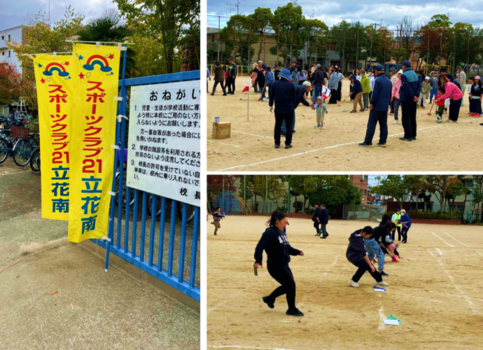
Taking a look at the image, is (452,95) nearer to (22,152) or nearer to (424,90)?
(424,90)

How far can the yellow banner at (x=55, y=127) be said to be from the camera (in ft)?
18.7

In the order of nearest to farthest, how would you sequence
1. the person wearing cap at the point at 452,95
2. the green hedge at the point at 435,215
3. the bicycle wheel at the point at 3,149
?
the person wearing cap at the point at 452,95, the bicycle wheel at the point at 3,149, the green hedge at the point at 435,215

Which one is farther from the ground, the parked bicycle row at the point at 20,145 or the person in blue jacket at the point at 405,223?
the parked bicycle row at the point at 20,145

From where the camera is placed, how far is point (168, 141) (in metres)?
4.84

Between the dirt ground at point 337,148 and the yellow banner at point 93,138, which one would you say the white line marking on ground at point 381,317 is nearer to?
the dirt ground at point 337,148

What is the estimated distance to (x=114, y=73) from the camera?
5.47m

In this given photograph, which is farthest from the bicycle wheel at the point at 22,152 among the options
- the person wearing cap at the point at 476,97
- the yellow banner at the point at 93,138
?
the person wearing cap at the point at 476,97

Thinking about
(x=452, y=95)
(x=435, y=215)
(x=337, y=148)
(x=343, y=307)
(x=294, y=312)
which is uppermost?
(x=452, y=95)

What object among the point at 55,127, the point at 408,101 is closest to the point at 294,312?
the point at 55,127

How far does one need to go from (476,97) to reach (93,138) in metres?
14.0

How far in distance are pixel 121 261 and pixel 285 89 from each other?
18.3 feet

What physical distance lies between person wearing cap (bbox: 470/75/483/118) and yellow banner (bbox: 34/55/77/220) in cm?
1335

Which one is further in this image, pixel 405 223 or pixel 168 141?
pixel 405 223

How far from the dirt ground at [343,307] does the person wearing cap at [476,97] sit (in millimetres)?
7222
